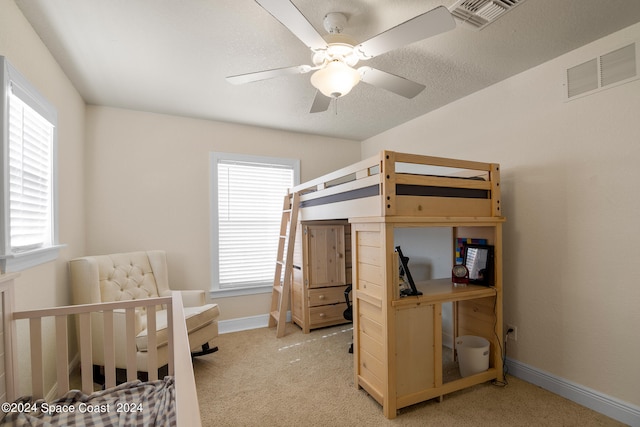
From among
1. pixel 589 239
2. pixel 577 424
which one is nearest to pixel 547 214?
pixel 589 239

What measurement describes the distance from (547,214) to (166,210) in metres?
3.55

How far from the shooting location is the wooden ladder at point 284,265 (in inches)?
132

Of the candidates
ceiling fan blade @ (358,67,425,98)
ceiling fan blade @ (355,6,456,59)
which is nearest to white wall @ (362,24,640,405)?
ceiling fan blade @ (358,67,425,98)

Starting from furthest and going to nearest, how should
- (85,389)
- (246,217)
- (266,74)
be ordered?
(246,217) < (266,74) < (85,389)

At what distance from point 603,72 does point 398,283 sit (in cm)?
192

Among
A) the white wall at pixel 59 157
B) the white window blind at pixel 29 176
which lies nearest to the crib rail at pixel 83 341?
the white wall at pixel 59 157

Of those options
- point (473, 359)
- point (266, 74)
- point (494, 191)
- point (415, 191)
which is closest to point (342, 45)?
point (266, 74)

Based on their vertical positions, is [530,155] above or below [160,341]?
above

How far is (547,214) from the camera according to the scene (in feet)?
7.45

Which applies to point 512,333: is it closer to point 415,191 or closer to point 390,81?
point 415,191

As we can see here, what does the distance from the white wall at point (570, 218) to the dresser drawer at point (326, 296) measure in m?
1.73

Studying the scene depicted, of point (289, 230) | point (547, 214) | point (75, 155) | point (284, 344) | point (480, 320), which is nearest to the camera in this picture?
point (547, 214)

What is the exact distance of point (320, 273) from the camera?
3533 millimetres

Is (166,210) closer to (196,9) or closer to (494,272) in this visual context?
(196,9)
